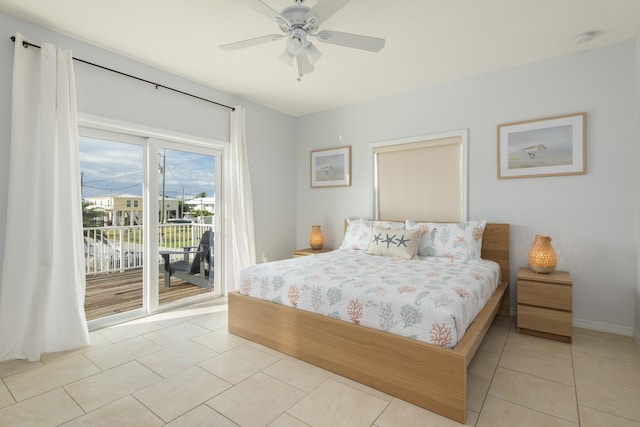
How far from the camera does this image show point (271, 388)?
1999 millimetres

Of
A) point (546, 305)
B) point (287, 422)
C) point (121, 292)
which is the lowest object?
point (287, 422)

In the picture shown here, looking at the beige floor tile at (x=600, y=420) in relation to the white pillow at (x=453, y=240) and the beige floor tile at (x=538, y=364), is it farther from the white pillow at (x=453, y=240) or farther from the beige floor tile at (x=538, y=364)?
the white pillow at (x=453, y=240)

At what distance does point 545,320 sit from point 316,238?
2764 mm

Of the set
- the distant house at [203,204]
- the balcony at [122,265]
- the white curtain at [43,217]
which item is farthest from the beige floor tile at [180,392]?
the distant house at [203,204]

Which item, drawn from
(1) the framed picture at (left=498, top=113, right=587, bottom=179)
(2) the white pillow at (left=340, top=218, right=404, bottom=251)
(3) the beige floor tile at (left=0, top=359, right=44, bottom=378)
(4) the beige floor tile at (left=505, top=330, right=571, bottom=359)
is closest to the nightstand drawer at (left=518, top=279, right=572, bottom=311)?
(4) the beige floor tile at (left=505, top=330, right=571, bottom=359)

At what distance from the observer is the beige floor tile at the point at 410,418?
5.43ft

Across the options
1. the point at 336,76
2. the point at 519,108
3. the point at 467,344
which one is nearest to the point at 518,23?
the point at 519,108

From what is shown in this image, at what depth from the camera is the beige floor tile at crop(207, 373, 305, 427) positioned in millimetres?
1722

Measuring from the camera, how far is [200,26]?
2527mm

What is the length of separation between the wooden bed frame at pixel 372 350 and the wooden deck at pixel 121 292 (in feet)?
4.32

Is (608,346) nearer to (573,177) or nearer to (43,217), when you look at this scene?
(573,177)

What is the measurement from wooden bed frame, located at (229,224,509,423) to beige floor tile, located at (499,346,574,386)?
0.37m

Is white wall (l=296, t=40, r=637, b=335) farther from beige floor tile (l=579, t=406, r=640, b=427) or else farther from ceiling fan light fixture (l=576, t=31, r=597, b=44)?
beige floor tile (l=579, t=406, r=640, b=427)

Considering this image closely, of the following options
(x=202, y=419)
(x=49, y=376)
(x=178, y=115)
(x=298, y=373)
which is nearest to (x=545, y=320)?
(x=298, y=373)
